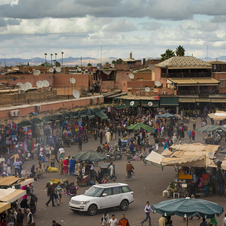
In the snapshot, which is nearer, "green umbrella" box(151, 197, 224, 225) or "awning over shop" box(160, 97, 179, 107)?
"green umbrella" box(151, 197, 224, 225)

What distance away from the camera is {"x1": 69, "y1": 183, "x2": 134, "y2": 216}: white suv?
14.1 meters

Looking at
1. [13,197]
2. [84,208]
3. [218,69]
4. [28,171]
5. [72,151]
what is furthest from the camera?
[218,69]

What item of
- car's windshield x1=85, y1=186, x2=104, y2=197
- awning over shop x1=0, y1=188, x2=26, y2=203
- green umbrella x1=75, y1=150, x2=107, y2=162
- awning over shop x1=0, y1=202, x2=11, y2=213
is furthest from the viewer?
green umbrella x1=75, y1=150, x2=107, y2=162

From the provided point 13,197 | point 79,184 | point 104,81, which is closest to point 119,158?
point 79,184

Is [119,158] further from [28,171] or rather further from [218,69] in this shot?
[218,69]

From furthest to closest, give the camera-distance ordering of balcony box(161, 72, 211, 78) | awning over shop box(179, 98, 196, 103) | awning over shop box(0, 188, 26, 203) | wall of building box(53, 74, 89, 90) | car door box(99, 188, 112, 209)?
wall of building box(53, 74, 89, 90)
balcony box(161, 72, 211, 78)
awning over shop box(179, 98, 196, 103)
car door box(99, 188, 112, 209)
awning over shop box(0, 188, 26, 203)

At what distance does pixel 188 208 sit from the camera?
35.9ft

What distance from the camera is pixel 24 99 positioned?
33469 millimetres

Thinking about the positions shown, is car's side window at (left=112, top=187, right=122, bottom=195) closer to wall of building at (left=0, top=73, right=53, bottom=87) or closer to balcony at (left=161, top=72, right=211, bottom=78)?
wall of building at (left=0, top=73, right=53, bottom=87)

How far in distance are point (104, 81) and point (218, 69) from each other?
18290 mm

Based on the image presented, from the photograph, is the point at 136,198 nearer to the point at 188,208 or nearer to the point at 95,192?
the point at 95,192

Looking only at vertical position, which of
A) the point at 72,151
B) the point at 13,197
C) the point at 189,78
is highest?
the point at 189,78

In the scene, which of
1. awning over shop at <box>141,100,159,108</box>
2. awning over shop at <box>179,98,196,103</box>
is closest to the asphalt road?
awning over shop at <box>141,100,159,108</box>

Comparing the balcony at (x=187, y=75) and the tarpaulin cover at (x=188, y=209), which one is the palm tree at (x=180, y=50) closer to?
the balcony at (x=187, y=75)
